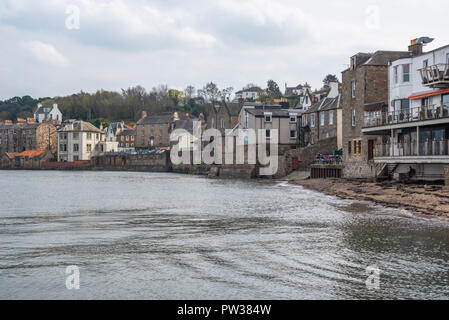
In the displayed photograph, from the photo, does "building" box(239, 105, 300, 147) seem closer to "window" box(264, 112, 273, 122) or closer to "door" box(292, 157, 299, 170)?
"window" box(264, 112, 273, 122)

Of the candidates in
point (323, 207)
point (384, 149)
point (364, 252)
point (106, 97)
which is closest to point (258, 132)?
point (384, 149)

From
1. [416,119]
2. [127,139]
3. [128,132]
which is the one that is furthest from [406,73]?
[128,132]

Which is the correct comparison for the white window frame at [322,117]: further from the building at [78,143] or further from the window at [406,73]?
the building at [78,143]

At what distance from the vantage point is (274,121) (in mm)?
70375

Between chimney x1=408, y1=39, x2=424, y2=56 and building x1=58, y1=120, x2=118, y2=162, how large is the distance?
88.2 m

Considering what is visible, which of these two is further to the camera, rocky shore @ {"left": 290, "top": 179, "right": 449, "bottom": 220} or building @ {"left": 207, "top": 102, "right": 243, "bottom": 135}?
building @ {"left": 207, "top": 102, "right": 243, "bottom": 135}

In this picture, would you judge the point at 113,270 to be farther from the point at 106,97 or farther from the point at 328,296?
the point at 106,97

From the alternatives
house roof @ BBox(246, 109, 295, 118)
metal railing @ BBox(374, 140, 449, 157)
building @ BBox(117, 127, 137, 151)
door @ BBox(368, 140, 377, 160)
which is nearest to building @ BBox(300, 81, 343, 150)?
house roof @ BBox(246, 109, 295, 118)

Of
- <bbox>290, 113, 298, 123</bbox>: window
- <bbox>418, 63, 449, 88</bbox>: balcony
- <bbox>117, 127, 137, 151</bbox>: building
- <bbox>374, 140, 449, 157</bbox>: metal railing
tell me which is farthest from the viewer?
<bbox>117, 127, 137, 151</bbox>: building

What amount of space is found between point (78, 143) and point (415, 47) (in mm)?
90100

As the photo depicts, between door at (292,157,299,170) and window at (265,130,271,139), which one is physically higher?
window at (265,130,271,139)

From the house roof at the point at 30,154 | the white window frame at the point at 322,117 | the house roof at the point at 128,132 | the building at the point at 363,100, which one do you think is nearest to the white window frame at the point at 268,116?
the white window frame at the point at 322,117

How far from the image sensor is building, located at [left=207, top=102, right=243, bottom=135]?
81438 millimetres

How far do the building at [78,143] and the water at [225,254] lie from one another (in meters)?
92.4
